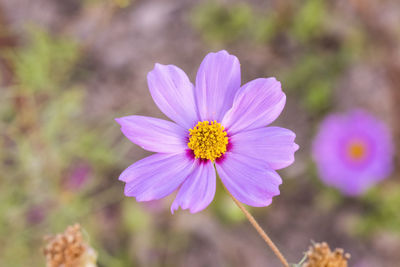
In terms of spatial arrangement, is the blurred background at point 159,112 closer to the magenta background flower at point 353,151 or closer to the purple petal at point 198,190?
the magenta background flower at point 353,151

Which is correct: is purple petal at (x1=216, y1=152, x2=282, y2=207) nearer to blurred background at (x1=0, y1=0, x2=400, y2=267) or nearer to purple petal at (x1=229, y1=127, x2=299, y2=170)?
purple petal at (x1=229, y1=127, x2=299, y2=170)

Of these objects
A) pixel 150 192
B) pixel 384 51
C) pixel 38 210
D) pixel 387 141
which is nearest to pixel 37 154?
pixel 38 210

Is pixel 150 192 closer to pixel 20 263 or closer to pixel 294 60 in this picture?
pixel 20 263

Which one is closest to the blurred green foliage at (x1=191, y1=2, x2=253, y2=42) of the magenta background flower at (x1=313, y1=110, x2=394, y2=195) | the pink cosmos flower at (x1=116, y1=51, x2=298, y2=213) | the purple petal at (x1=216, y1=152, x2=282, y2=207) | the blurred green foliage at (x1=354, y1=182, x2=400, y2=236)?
the magenta background flower at (x1=313, y1=110, x2=394, y2=195)

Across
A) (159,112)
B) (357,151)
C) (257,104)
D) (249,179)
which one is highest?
(257,104)

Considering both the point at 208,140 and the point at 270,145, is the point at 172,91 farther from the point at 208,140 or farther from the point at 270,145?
the point at 270,145

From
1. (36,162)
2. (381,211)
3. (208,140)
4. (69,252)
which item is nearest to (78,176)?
(36,162)
